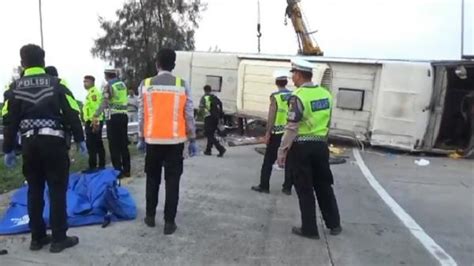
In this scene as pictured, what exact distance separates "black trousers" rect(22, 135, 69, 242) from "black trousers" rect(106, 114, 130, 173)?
159 inches

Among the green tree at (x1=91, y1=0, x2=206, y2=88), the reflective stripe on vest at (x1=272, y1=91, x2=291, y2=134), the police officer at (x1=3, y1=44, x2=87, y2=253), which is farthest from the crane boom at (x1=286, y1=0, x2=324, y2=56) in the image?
the police officer at (x1=3, y1=44, x2=87, y2=253)

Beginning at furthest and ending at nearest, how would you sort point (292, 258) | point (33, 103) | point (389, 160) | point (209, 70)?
point (209, 70) < point (389, 160) < point (292, 258) < point (33, 103)

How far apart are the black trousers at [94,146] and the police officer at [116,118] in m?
0.38

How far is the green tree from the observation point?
4494cm

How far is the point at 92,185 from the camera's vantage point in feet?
21.9

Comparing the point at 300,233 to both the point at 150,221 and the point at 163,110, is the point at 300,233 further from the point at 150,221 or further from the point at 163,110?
the point at 163,110

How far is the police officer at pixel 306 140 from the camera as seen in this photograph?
20.1ft

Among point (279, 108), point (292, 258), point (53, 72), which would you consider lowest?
point (292, 258)

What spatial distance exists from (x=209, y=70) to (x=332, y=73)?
4.40 metres

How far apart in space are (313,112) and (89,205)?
8.75 feet

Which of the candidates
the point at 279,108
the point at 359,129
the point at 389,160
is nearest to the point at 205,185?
the point at 279,108

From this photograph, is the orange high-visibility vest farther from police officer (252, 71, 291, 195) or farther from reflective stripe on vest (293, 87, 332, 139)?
police officer (252, 71, 291, 195)

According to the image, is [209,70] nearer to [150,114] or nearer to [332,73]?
[332,73]

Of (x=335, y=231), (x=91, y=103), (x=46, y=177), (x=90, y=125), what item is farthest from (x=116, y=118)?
(x=335, y=231)
